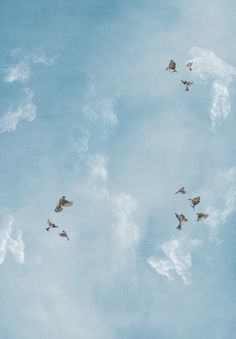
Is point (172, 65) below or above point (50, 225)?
above

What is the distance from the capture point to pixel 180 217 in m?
67.4

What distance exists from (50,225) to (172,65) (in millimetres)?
27466

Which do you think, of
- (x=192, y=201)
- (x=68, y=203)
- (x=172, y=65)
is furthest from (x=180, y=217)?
(x=172, y=65)

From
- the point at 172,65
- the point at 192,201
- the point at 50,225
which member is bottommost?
the point at 50,225

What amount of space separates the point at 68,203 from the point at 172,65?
23.8m

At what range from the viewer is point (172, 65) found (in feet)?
223

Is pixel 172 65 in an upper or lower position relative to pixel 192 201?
upper

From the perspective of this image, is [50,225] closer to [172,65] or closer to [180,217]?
[180,217]

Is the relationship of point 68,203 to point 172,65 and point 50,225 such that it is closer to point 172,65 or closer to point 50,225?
point 50,225

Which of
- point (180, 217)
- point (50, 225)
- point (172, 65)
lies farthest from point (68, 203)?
point (172, 65)

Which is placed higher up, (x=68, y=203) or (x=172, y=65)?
(x=172, y=65)

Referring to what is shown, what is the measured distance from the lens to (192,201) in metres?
66.2

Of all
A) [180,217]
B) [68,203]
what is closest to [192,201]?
[180,217]

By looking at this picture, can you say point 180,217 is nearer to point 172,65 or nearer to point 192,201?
point 192,201
